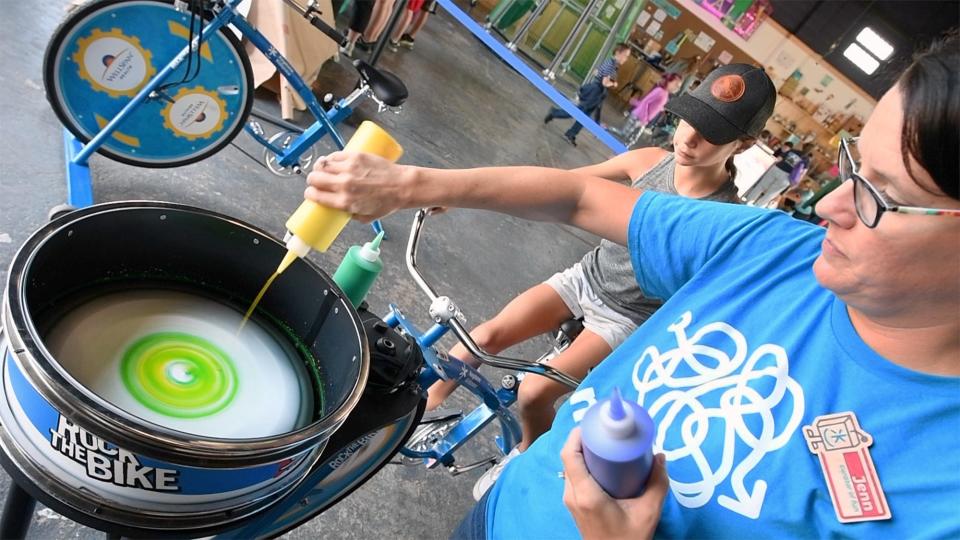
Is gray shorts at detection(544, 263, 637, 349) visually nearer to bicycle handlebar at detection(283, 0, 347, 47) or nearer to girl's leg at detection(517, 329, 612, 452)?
girl's leg at detection(517, 329, 612, 452)

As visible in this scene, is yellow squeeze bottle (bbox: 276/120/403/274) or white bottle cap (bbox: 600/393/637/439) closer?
white bottle cap (bbox: 600/393/637/439)

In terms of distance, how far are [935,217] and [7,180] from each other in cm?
253

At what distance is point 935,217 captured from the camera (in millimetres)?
564

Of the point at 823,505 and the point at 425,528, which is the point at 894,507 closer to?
the point at 823,505

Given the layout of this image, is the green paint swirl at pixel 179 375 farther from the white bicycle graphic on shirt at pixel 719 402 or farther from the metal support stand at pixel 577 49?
the metal support stand at pixel 577 49

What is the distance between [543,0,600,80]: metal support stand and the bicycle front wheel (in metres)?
6.58

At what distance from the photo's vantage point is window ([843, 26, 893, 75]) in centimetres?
880

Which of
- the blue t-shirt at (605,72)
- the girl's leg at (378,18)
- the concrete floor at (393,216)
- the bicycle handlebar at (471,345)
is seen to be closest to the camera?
the bicycle handlebar at (471,345)

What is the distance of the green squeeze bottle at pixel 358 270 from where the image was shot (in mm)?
1095

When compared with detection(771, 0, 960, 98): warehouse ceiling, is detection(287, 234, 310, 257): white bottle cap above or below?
below

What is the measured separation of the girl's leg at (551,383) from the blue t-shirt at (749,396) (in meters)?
0.78

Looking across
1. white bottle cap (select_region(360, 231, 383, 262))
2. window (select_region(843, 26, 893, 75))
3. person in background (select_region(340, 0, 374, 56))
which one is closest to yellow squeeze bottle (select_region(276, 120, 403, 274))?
white bottle cap (select_region(360, 231, 383, 262))

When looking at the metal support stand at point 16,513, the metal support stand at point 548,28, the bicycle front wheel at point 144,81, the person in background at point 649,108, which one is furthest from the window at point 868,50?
the metal support stand at point 16,513

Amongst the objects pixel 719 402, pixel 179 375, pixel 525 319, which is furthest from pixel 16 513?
pixel 525 319
